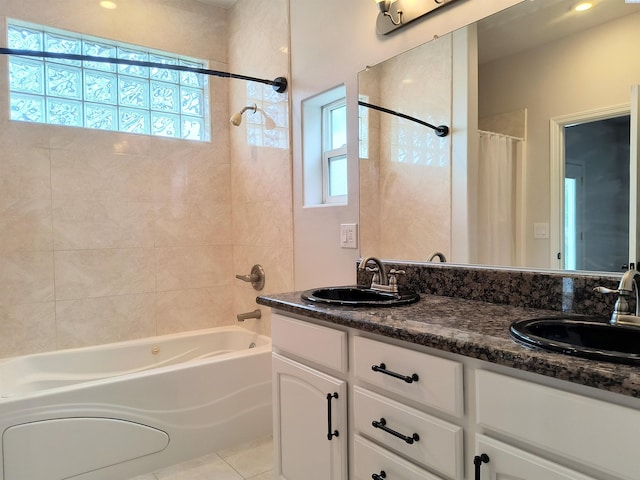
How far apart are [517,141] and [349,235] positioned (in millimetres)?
913

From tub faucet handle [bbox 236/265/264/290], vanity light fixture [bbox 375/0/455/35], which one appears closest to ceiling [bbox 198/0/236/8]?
vanity light fixture [bbox 375/0/455/35]

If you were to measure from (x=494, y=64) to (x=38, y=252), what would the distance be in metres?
2.65

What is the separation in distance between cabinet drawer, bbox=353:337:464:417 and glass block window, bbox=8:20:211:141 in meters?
2.39

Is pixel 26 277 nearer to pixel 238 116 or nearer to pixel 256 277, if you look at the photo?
pixel 256 277

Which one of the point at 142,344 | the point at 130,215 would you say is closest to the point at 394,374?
the point at 142,344

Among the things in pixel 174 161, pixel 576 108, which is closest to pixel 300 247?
pixel 174 161

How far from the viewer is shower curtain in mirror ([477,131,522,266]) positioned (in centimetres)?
151

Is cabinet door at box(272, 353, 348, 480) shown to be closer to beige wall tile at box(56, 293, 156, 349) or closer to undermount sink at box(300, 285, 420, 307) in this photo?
undermount sink at box(300, 285, 420, 307)

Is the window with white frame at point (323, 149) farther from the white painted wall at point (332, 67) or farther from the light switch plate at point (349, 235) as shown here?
the light switch plate at point (349, 235)

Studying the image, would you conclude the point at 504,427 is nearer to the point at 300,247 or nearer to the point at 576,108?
the point at 576,108

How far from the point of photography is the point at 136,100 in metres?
2.95

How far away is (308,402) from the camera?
1538mm

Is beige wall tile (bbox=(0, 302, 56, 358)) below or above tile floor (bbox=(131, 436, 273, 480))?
above

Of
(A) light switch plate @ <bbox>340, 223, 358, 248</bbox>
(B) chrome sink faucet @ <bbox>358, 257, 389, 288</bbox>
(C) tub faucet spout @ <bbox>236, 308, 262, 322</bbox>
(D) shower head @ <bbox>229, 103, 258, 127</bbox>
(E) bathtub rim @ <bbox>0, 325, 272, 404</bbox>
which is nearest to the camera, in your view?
(B) chrome sink faucet @ <bbox>358, 257, 389, 288</bbox>
